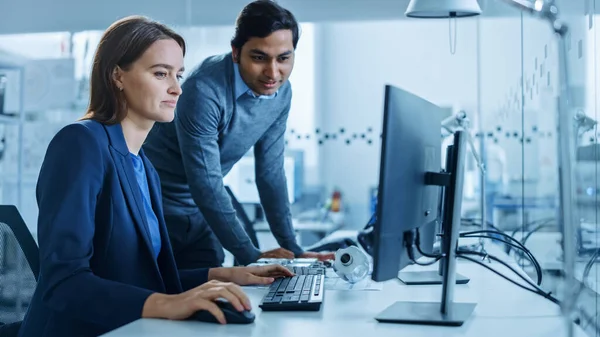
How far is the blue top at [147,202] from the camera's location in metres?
1.75

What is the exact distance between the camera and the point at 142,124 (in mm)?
1727

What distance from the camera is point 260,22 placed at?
2266mm

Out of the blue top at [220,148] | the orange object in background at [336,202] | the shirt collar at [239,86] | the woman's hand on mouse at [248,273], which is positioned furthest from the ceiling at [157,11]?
the woman's hand on mouse at [248,273]

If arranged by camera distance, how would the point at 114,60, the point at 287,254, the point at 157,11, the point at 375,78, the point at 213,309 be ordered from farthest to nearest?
the point at 375,78 → the point at 157,11 → the point at 287,254 → the point at 114,60 → the point at 213,309

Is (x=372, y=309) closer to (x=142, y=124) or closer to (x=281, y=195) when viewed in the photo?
(x=142, y=124)

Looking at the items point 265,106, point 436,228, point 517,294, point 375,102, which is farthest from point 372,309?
point 375,102

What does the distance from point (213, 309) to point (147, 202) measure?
539 mm

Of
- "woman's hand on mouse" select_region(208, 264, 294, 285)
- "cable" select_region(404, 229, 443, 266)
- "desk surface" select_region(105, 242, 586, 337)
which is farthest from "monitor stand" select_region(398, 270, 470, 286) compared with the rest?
"cable" select_region(404, 229, 443, 266)

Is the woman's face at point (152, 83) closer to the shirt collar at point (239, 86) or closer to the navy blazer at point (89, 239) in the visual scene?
the navy blazer at point (89, 239)

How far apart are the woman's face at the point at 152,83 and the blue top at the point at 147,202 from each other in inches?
4.6

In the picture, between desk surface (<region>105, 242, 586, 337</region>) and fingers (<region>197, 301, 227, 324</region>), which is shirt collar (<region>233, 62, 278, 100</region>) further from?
fingers (<region>197, 301, 227, 324</region>)

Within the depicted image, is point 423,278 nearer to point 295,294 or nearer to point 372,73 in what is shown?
point 295,294

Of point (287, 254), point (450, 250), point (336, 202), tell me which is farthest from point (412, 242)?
point (336, 202)

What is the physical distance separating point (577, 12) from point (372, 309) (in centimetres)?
101
